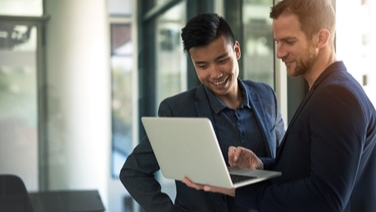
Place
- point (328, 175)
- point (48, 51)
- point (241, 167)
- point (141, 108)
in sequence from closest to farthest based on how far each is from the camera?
1. point (328, 175)
2. point (241, 167)
3. point (48, 51)
4. point (141, 108)

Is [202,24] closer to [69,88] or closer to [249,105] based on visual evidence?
[249,105]

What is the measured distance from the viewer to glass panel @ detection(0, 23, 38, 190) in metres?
2.26

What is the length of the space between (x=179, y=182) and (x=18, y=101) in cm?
116

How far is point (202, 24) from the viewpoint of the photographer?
144cm

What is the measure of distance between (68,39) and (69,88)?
0.80ft

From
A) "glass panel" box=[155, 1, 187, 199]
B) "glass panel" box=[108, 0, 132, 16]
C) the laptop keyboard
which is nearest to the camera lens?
the laptop keyboard

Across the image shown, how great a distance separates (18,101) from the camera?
230 centimetres

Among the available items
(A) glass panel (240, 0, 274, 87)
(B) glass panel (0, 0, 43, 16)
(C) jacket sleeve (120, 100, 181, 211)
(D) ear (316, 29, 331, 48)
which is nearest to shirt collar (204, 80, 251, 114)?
(C) jacket sleeve (120, 100, 181, 211)

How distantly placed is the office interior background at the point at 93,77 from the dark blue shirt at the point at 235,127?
2.13ft

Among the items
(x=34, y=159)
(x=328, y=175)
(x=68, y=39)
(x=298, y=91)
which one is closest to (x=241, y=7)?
(x=298, y=91)

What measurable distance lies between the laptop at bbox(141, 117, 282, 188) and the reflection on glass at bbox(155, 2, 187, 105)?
56.0 inches

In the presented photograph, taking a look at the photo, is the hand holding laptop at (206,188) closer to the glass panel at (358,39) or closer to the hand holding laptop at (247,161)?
the hand holding laptop at (247,161)

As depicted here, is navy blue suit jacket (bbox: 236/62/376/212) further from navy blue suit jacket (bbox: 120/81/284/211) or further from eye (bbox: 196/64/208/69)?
eye (bbox: 196/64/208/69)

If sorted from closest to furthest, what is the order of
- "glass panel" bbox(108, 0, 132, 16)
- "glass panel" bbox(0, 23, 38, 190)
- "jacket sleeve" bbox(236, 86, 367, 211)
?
"jacket sleeve" bbox(236, 86, 367, 211)
"glass panel" bbox(0, 23, 38, 190)
"glass panel" bbox(108, 0, 132, 16)
